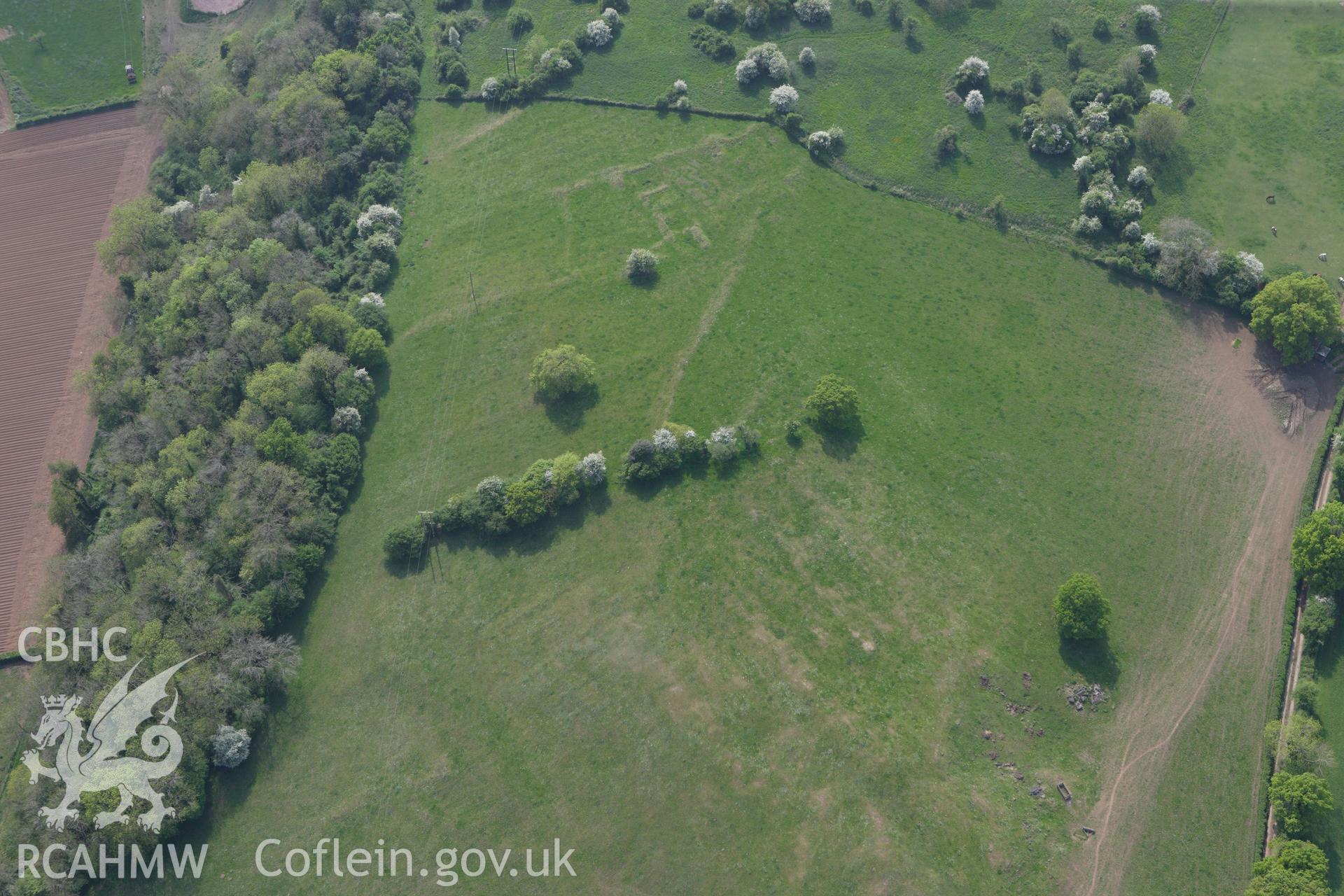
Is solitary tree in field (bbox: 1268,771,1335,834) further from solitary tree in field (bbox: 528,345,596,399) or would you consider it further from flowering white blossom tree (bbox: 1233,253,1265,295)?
solitary tree in field (bbox: 528,345,596,399)

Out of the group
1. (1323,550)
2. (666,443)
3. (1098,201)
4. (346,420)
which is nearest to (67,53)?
(346,420)

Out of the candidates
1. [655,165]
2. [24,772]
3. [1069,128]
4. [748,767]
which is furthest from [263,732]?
[1069,128]

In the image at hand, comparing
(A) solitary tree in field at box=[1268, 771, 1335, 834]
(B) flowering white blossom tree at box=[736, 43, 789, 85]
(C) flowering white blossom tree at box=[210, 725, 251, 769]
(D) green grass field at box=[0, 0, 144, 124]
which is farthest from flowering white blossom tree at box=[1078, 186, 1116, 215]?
(D) green grass field at box=[0, 0, 144, 124]

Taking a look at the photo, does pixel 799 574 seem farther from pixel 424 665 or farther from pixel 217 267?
pixel 217 267

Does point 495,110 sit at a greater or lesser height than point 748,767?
greater

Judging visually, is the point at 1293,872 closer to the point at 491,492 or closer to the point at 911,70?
the point at 491,492

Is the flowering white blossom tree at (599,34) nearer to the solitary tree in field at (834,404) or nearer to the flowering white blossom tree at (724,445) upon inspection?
the solitary tree in field at (834,404)

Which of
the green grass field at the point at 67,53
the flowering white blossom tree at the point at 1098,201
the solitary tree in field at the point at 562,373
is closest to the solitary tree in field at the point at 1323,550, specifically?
the flowering white blossom tree at the point at 1098,201
